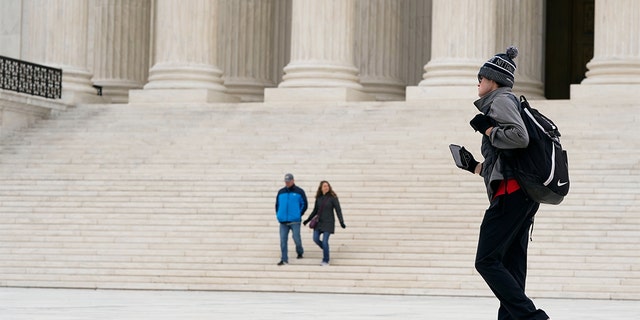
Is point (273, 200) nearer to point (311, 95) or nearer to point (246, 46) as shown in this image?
point (311, 95)

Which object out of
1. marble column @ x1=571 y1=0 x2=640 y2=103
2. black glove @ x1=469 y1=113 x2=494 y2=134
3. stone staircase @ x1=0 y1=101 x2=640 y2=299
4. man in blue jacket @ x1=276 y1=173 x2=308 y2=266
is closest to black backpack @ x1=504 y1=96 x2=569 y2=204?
black glove @ x1=469 y1=113 x2=494 y2=134

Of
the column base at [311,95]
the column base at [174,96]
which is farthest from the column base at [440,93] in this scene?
the column base at [174,96]

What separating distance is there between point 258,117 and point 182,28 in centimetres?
659

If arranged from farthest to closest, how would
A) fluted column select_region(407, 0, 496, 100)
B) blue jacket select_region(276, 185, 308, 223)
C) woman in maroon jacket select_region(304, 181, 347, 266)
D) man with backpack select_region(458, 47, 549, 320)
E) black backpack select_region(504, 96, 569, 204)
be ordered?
1. fluted column select_region(407, 0, 496, 100)
2. blue jacket select_region(276, 185, 308, 223)
3. woman in maroon jacket select_region(304, 181, 347, 266)
4. man with backpack select_region(458, 47, 549, 320)
5. black backpack select_region(504, 96, 569, 204)

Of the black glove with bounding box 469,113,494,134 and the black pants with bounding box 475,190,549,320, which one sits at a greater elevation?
the black glove with bounding box 469,113,494,134

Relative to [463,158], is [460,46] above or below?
above

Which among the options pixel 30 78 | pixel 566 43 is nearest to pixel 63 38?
pixel 30 78

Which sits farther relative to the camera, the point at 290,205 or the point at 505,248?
the point at 290,205

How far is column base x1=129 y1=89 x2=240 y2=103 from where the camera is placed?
4853 cm

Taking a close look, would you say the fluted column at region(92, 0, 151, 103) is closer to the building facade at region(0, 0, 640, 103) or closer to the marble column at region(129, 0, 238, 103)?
the building facade at region(0, 0, 640, 103)

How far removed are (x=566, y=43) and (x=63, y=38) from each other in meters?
21.9

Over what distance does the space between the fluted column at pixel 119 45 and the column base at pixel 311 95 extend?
9652 millimetres

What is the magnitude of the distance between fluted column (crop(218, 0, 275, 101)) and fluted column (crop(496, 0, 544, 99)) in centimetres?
1046

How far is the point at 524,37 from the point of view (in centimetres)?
4966
